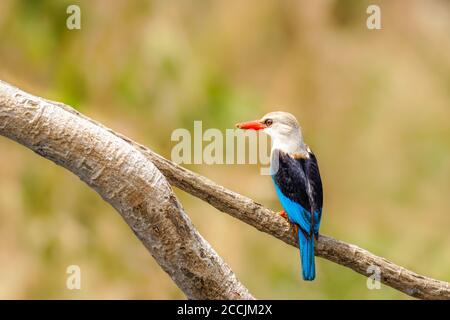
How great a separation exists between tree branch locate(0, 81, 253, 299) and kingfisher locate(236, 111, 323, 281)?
453 millimetres

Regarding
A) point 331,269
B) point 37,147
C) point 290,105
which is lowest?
point 331,269

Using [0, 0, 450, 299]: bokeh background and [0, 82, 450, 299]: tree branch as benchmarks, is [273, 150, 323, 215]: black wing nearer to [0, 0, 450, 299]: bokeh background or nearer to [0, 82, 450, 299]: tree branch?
[0, 82, 450, 299]: tree branch

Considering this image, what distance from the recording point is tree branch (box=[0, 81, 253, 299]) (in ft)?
5.88

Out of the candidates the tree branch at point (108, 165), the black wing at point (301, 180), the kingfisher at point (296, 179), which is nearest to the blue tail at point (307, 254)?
the kingfisher at point (296, 179)

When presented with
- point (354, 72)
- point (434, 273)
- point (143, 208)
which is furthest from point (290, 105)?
point (143, 208)

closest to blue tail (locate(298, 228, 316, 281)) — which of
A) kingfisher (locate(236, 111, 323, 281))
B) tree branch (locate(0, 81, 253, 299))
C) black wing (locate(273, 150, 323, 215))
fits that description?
kingfisher (locate(236, 111, 323, 281))

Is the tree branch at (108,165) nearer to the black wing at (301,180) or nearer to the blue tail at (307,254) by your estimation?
the blue tail at (307,254)

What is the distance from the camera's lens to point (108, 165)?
179cm

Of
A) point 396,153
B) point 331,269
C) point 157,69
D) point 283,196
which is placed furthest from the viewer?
point 396,153

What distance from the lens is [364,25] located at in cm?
595

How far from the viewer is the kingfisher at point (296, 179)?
2176 mm

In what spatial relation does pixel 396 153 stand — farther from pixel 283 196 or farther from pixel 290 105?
pixel 283 196

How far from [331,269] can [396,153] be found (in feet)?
3.71

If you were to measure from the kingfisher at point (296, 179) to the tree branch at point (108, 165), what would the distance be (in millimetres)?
453
